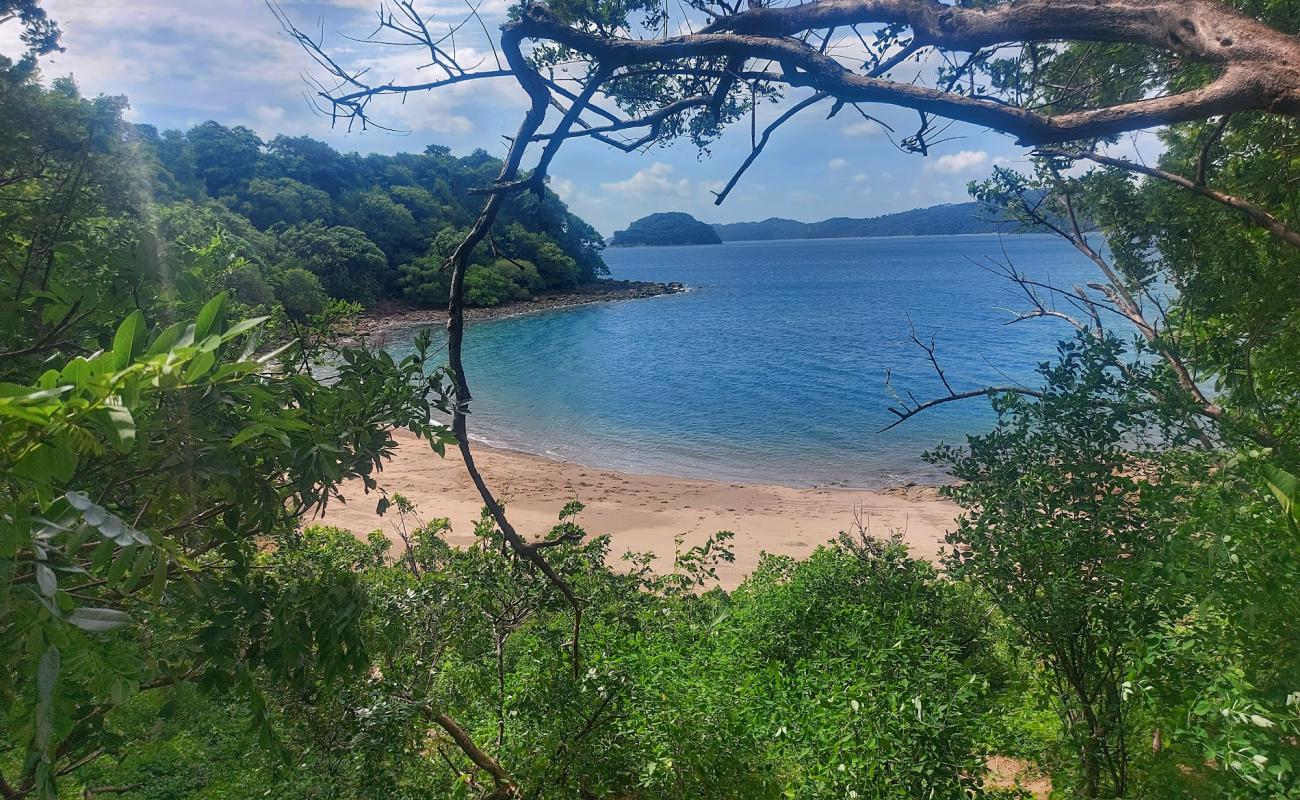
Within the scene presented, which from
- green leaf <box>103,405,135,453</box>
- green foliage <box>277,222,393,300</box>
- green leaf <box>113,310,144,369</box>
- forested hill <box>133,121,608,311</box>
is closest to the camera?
green leaf <box>103,405,135,453</box>

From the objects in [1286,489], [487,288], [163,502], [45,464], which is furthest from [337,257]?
[1286,489]

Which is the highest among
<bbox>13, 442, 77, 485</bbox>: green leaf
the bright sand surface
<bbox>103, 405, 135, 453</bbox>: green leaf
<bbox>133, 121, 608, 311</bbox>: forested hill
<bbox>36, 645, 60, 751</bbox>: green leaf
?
<bbox>133, 121, 608, 311</bbox>: forested hill

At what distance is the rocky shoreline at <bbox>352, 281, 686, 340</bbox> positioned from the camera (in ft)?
161

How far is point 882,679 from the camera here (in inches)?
127

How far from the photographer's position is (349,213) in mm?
56750

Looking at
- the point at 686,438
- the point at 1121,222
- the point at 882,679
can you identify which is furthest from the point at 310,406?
the point at 686,438

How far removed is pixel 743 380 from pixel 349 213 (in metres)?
41.6

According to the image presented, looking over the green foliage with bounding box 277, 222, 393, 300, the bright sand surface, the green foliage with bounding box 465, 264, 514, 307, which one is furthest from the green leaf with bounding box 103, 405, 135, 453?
the green foliage with bounding box 465, 264, 514, 307

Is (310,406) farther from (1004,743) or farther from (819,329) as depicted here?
(819,329)

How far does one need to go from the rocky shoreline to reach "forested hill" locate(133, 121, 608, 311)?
1158mm

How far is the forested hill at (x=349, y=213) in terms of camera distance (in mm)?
46312

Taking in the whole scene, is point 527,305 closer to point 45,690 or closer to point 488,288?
point 488,288

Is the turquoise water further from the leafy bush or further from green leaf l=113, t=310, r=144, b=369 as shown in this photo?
green leaf l=113, t=310, r=144, b=369

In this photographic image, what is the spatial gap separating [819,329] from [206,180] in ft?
158
